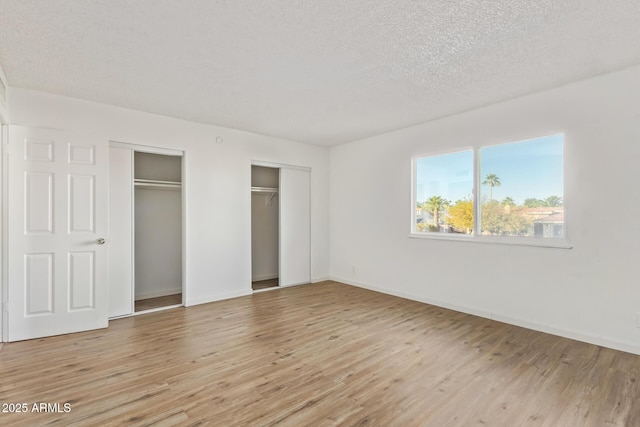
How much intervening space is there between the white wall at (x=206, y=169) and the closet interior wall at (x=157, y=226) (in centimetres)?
60

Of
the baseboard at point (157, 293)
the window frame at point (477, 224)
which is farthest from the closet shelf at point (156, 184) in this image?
the window frame at point (477, 224)

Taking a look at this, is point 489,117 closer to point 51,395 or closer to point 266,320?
point 266,320

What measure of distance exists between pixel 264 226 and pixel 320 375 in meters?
3.92

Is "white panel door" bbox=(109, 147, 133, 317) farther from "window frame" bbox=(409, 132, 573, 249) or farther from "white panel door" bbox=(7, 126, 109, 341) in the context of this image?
"window frame" bbox=(409, 132, 573, 249)

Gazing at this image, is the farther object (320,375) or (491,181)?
(491,181)

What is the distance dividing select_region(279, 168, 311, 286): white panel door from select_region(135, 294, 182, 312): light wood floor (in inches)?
68.6

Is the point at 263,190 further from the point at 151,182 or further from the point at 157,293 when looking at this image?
the point at 157,293

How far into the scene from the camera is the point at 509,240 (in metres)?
3.61

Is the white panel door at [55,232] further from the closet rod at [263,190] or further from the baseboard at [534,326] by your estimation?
the baseboard at [534,326]

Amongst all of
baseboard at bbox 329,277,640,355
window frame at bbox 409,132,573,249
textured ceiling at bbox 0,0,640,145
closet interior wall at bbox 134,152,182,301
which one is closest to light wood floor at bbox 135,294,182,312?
closet interior wall at bbox 134,152,182,301

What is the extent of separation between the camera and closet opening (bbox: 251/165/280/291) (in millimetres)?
5867

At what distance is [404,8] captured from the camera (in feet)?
6.62

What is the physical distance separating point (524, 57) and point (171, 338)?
14.3 ft

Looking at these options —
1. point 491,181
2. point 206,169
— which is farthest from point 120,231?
point 491,181
